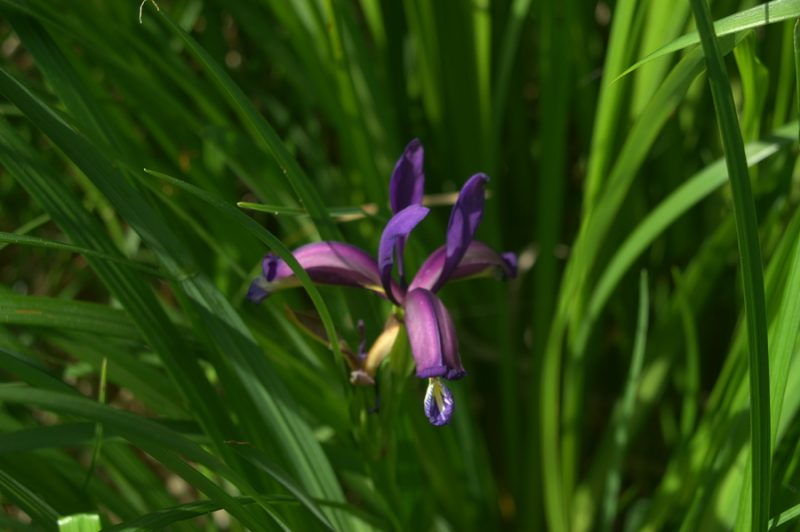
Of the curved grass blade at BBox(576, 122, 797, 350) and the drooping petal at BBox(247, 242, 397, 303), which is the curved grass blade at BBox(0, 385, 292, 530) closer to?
the drooping petal at BBox(247, 242, 397, 303)

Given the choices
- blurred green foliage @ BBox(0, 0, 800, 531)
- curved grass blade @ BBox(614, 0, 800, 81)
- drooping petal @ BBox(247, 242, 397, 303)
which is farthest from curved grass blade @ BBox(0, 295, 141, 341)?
curved grass blade @ BBox(614, 0, 800, 81)

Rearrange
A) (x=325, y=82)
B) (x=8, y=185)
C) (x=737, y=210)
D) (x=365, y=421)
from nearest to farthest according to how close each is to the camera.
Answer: (x=737, y=210), (x=365, y=421), (x=325, y=82), (x=8, y=185)

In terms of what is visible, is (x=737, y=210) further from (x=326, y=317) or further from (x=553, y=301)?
(x=553, y=301)

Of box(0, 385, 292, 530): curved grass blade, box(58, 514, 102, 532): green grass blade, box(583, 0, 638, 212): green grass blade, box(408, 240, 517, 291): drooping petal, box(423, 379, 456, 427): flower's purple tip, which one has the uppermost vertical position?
box(583, 0, 638, 212): green grass blade

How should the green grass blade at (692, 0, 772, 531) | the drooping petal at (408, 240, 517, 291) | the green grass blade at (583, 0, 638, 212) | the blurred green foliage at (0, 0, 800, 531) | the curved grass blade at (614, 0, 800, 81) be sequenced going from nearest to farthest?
the green grass blade at (692, 0, 772, 531), the curved grass blade at (614, 0, 800, 81), the blurred green foliage at (0, 0, 800, 531), the drooping petal at (408, 240, 517, 291), the green grass blade at (583, 0, 638, 212)

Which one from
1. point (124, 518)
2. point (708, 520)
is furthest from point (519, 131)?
point (124, 518)

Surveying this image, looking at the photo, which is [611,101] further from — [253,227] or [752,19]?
[253,227]

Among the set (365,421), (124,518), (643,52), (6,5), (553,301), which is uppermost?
(643,52)

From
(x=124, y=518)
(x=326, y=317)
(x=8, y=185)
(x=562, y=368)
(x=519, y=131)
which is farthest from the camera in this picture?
(x=8, y=185)
